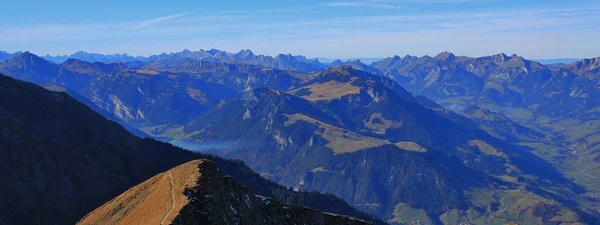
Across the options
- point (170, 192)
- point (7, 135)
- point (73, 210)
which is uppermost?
point (170, 192)

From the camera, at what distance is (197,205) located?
232ft

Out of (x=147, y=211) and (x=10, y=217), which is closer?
(x=147, y=211)

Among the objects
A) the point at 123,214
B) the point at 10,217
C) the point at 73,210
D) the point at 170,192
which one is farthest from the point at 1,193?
the point at 170,192

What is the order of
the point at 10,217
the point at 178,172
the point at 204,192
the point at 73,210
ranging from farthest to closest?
the point at 73,210, the point at 10,217, the point at 178,172, the point at 204,192

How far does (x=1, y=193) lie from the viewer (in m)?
168

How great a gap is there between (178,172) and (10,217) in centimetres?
10401

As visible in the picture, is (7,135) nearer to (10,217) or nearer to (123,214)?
(10,217)

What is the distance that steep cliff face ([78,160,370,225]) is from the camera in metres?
69.9

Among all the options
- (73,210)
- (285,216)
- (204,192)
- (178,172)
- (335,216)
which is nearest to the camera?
(204,192)

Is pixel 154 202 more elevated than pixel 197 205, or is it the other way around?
pixel 197 205

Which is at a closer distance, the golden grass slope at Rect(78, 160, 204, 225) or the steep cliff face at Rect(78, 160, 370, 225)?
the steep cliff face at Rect(78, 160, 370, 225)

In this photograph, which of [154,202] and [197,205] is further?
[154,202]

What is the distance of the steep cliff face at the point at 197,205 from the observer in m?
69.9

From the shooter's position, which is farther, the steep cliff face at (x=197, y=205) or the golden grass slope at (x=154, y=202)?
the golden grass slope at (x=154, y=202)
